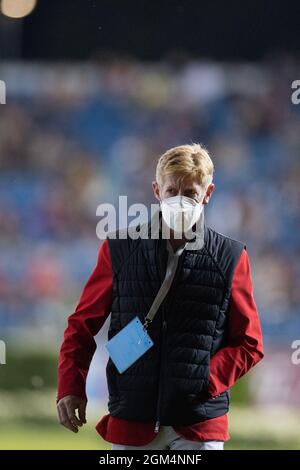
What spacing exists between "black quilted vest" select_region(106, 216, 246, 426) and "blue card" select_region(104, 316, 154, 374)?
0.01 metres

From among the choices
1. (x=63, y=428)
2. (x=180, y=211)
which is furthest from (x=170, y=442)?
(x=63, y=428)

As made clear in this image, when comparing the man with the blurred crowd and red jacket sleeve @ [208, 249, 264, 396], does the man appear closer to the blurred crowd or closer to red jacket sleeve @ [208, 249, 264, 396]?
red jacket sleeve @ [208, 249, 264, 396]

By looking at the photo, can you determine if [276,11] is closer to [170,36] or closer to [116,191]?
[170,36]

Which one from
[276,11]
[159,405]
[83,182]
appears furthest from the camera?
[83,182]

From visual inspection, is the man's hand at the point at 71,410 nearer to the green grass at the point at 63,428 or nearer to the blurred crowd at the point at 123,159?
the green grass at the point at 63,428

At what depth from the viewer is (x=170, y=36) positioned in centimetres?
333

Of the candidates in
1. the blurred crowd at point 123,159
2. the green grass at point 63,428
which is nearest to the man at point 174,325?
the green grass at point 63,428

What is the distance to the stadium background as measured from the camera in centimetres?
325

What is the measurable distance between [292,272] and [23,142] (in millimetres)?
1290

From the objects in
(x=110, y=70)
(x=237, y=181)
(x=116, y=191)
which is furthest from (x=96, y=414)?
(x=110, y=70)

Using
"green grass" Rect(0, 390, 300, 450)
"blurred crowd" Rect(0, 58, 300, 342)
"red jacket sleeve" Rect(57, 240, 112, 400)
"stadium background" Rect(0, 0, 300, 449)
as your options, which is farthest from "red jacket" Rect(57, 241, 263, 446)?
"blurred crowd" Rect(0, 58, 300, 342)

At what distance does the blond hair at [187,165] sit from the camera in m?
1.44

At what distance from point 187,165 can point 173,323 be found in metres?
0.28

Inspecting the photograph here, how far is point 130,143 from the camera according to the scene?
363cm
